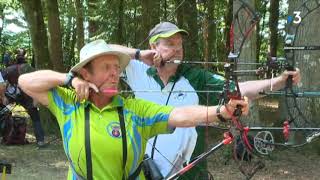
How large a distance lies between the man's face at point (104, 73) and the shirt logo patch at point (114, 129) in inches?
7.2

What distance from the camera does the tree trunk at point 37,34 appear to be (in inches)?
410

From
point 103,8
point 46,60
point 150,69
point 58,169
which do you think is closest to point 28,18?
point 46,60

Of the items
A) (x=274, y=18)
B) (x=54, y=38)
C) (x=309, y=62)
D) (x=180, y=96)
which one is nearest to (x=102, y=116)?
(x=180, y=96)

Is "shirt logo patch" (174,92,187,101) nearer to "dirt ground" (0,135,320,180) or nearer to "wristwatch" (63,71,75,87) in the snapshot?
"wristwatch" (63,71,75,87)

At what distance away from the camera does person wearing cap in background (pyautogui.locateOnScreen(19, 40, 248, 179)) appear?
2359mm

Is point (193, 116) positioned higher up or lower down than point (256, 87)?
lower down

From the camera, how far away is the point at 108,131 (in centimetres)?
236

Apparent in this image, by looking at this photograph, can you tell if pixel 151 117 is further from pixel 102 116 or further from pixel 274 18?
pixel 274 18

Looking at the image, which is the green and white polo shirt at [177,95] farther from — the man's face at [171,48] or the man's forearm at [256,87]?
the man's forearm at [256,87]

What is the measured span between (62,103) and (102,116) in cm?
23

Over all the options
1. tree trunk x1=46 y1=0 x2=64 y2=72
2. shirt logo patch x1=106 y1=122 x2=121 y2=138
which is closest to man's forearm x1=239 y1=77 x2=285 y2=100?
shirt logo patch x1=106 y1=122 x2=121 y2=138

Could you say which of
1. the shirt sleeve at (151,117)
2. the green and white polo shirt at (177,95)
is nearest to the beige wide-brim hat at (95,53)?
the shirt sleeve at (151,117)

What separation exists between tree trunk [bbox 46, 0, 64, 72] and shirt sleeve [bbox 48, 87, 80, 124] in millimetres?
8191

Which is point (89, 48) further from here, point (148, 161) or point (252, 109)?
point (252, 109)
